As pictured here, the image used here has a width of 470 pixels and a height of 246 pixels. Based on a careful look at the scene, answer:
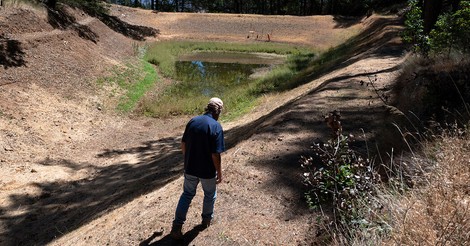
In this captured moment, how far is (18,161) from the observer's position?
35.9 feet

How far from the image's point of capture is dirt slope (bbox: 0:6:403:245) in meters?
5.64

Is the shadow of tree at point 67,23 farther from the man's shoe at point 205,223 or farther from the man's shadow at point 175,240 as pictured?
the man's shoe at point 205,223

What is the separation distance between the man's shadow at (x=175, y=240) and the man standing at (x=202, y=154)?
8 cm

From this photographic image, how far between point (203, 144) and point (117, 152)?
8.75 m

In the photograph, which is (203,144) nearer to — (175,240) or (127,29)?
(175,240)

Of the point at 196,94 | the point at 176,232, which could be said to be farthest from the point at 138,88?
the point at 176,232

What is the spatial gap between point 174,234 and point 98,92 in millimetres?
13241

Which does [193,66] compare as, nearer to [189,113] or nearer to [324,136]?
[189,113]

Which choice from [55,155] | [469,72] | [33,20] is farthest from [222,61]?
[469,72]

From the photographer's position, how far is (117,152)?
12852 mm

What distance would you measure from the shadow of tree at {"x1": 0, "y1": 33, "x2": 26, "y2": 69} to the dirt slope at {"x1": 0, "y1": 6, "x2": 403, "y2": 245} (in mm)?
52

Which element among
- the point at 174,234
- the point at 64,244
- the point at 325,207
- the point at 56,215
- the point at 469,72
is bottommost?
the point at 56,215

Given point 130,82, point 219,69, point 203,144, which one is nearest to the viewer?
point 203,144

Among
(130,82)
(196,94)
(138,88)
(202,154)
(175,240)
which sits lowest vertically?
(196,94)
